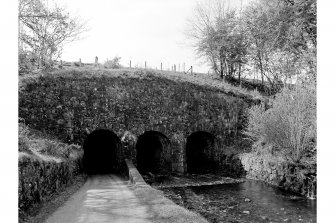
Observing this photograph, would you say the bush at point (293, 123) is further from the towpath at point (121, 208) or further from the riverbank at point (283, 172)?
the towpath at point (121, 208)

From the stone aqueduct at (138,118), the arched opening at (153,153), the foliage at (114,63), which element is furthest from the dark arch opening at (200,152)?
the foliage at (114,63)

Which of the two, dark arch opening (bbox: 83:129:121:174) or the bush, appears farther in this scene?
dark arch opening (bbox: 83:129:121:174)

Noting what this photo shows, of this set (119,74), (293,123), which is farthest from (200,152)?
(293,123)

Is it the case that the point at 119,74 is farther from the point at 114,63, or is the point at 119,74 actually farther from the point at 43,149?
the point at 43,149

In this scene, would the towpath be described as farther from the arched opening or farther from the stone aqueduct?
the arched opening

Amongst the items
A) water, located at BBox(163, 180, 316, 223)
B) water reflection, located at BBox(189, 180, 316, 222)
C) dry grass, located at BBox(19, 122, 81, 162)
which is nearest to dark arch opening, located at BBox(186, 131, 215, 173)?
water reflection, located at BBox(189, 180, 316, 222)

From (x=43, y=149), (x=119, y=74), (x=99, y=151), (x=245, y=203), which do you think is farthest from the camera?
(x=99, y=151)

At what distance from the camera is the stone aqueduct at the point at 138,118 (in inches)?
931

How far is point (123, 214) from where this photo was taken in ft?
36.1

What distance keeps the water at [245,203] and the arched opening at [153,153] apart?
8018 mm

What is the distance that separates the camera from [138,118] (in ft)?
86.7

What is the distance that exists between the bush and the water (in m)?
3.04

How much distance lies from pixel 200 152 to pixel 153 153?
449 centimetres

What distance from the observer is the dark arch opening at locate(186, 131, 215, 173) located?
29062mm
